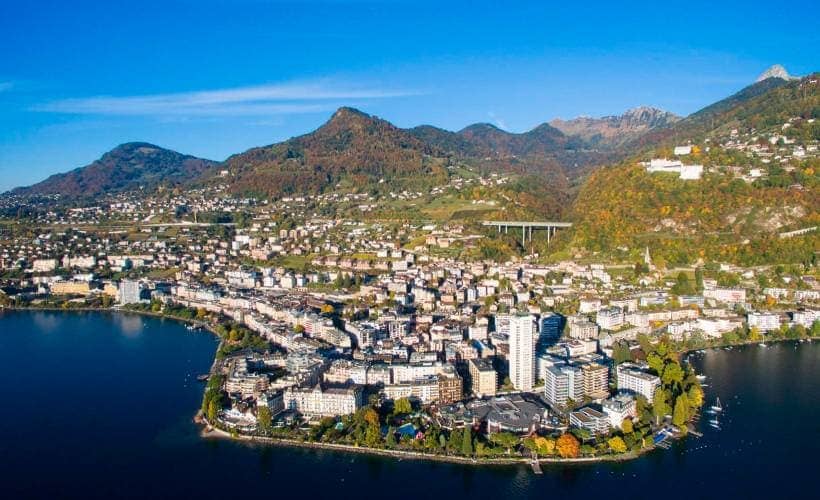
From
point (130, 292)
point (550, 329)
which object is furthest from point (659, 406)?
point (130, 292)

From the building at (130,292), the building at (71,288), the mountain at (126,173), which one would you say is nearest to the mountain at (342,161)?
the mountain at (126,173)

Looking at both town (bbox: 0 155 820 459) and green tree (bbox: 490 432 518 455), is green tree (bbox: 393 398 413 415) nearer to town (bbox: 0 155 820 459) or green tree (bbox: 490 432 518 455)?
town (bbox: 0 155 820 459)

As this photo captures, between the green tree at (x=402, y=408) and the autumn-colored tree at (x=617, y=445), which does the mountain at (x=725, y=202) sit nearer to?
the autumn-colored tree at (x=617, y=445)

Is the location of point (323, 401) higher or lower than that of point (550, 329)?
lower

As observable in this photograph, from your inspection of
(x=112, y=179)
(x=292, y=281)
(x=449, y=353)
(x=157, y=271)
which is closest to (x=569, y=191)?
(x=292, y=281)

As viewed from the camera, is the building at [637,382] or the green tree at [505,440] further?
the building at [637,382]

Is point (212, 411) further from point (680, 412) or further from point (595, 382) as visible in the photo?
point (680, 412)

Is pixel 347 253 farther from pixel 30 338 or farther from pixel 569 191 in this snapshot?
pixel 569 191
